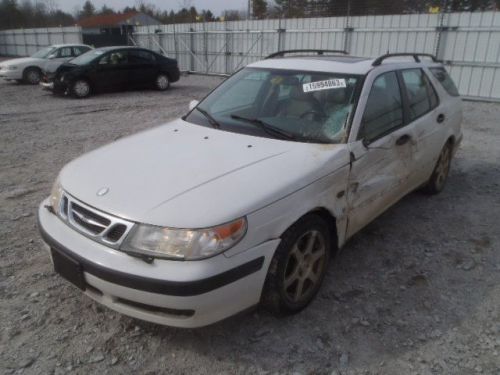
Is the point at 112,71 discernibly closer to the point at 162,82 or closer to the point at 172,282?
the point at 162,82

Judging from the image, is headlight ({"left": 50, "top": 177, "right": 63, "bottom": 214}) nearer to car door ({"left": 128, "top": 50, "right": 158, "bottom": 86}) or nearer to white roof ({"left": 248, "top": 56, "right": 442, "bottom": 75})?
white roof ({"left": 248, "top": 56, "right": 442, "bottom": 75})

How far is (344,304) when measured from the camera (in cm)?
289

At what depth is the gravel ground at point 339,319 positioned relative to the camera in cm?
236

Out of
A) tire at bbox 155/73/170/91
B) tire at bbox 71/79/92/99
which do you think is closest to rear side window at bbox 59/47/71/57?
tire at bbox 71/79/92/99

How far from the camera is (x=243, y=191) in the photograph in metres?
2.30

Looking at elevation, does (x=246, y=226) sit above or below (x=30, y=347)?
above

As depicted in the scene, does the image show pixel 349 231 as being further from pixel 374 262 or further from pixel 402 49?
pixel 402 49

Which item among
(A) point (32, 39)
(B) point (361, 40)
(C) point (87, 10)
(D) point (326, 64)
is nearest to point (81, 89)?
(B) point (361, 40)

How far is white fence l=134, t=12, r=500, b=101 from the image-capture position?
37.7 ft

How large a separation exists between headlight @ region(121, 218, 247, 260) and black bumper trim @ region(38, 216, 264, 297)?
13 centimetres

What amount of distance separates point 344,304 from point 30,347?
6.69 ft

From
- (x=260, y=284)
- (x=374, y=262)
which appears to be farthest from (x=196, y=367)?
(x=374, y=262)

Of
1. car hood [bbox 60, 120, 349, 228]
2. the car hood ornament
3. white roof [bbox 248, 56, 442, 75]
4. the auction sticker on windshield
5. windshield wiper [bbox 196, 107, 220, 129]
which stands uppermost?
white roof [bbox 248, 56, 442, 75]

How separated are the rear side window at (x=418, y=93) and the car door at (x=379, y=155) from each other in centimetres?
22
